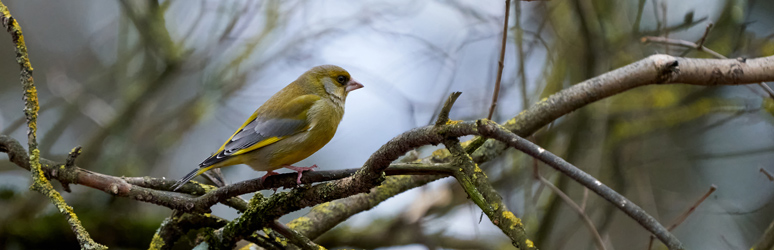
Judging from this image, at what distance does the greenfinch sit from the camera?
10.9ft

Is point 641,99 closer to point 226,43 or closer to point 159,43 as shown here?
point 226,43

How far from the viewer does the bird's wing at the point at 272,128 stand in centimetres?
334

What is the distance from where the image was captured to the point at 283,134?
11.2 ft

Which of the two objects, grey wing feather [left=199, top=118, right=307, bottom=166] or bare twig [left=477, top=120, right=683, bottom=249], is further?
grey wing feather [left=199, top=118, right=307, bottom=166]

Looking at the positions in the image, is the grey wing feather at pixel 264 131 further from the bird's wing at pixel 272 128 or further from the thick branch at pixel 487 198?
the thick branch at pixel 487 198

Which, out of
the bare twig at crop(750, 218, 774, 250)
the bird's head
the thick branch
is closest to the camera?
the thick branch

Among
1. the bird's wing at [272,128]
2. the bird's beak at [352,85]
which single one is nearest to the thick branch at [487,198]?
the bird's wing at [272,128]

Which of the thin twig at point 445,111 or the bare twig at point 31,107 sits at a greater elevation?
the bare twig at point 31,107

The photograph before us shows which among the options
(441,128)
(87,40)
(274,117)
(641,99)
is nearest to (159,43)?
(87,40)

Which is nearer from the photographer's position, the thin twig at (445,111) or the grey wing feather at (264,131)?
the thin twig at (445,111)

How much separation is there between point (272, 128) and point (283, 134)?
0.10 metres

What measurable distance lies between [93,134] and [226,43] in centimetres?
149

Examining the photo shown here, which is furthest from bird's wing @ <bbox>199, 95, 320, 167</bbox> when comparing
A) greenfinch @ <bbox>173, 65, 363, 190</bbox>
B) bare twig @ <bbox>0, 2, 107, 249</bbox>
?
bare twig @ <bbox>0, 2, 107, 249</bbox>

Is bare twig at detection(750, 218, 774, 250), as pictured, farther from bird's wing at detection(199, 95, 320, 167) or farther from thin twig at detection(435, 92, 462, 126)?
bird's wing at detection(199, 95, 320, 167)
